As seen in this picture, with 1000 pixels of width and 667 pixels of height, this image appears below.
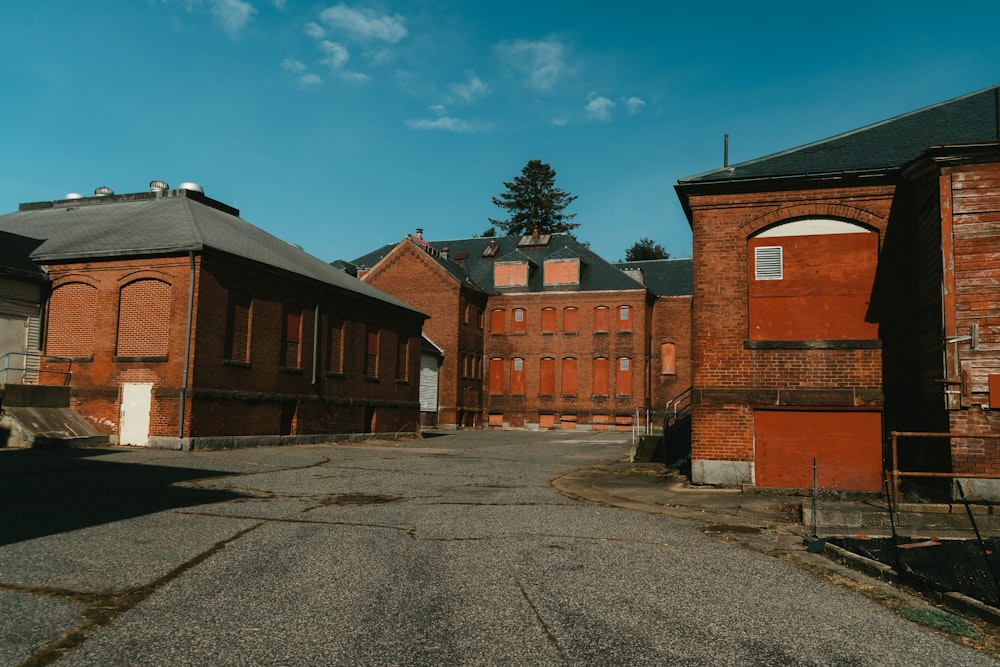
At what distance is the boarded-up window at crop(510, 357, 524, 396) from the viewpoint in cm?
4794

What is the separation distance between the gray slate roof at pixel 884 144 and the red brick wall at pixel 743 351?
1.45 feet

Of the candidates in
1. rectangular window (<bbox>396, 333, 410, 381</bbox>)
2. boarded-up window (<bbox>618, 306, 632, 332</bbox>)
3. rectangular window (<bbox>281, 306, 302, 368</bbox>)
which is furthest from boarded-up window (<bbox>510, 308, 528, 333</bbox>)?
rectangular window (<bbox>281, 306, 302, 368</bbox>)

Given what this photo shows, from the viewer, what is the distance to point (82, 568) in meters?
6.52

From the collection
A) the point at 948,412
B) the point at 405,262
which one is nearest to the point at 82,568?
the point at 948,412

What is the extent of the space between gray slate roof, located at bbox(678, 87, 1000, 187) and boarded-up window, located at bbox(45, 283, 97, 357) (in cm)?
1788

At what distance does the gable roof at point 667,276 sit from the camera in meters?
47.7

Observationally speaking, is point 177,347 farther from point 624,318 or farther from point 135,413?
point 624,318

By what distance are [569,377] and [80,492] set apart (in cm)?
3694

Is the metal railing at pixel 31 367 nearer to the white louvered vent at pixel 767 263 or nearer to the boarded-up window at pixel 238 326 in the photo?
the boarded-up window at pixel 238 326

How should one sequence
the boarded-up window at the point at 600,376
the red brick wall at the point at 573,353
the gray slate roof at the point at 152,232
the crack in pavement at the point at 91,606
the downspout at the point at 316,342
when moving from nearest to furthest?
the crack in pavement at the point at 91,606 → the gray slate roof at the point at 152,232 → the downspout at the point at 316,342 → the red brick wall at the point at 573,353 → the boarded-up window at the point at 600,376

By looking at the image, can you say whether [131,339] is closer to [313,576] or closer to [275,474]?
[275,474]

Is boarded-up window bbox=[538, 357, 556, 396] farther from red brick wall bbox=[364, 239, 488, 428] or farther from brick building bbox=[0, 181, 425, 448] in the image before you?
brick building bbox=[0, 181, 425, 448]

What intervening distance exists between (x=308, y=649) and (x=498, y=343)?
44194 millimetres

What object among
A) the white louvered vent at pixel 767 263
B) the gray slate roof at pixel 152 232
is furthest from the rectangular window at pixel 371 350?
the white louvered vent at pixel 767 263
